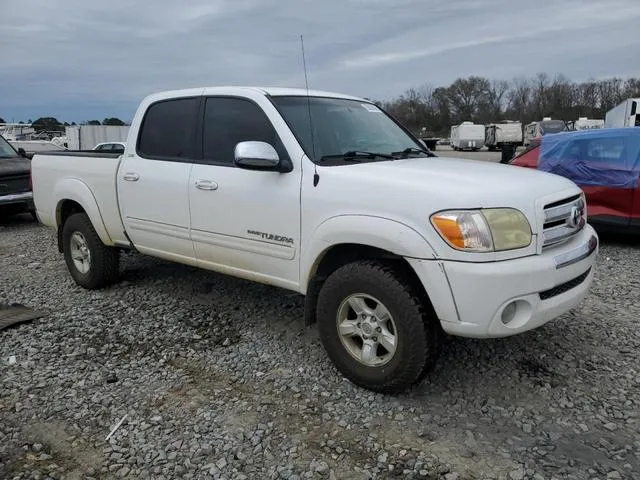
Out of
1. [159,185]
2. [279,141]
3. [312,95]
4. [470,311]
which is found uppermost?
[312,95]

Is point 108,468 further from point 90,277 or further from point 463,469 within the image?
point 90,277

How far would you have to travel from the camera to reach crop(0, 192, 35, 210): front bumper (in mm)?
10070

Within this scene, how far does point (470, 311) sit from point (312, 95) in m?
2.30

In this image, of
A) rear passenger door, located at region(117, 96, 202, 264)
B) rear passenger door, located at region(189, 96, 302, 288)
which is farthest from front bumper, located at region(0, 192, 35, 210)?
rear passenger door, located at region(189, 96, 302, 288)

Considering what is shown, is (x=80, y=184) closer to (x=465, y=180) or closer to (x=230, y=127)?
(x=230, y=127)

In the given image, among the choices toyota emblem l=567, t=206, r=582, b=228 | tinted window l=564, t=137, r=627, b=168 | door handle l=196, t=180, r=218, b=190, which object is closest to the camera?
toyota emblem l=567, t=206, r=582, b=228

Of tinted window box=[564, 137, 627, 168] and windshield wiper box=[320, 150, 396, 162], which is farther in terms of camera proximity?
tinted window box=[564, 137, 627, 168]

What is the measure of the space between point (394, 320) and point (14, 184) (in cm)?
935

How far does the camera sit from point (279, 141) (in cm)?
392

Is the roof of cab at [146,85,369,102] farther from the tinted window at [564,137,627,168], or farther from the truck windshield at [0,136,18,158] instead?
the truck windshield at [0,136,18,158]

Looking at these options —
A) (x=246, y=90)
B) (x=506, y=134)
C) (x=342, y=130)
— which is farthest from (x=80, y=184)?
(x=506, y=134)

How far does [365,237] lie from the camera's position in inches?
130

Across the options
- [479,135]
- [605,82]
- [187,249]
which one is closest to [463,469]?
[187,249]

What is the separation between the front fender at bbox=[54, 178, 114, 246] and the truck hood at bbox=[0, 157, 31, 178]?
17.5 ft
